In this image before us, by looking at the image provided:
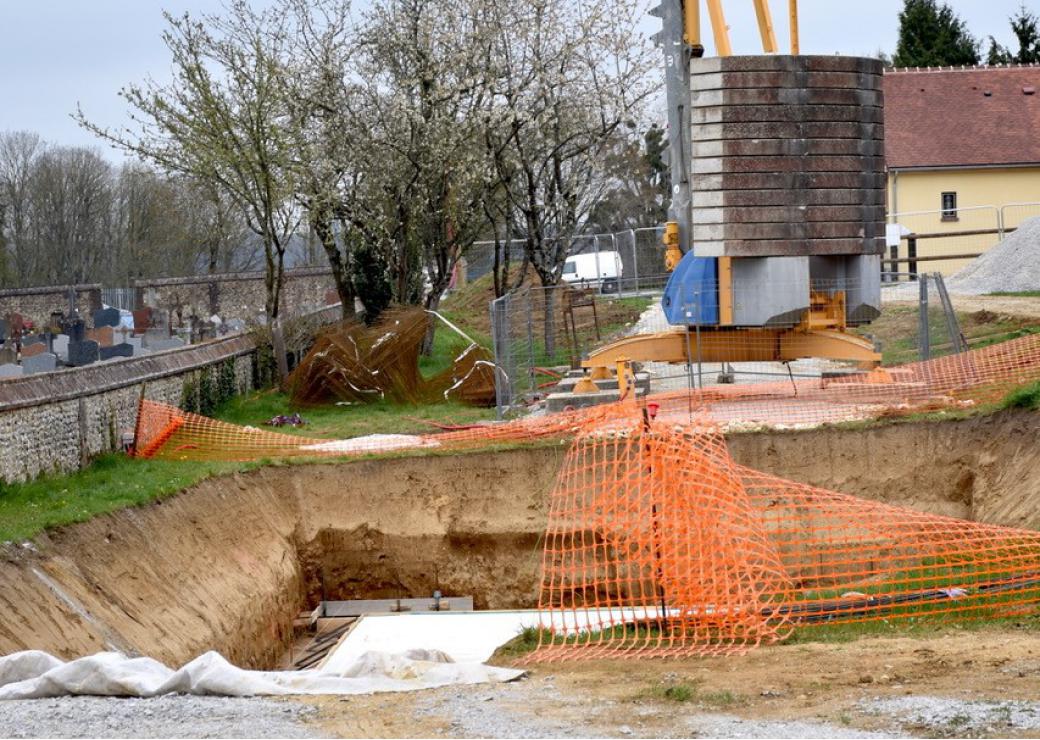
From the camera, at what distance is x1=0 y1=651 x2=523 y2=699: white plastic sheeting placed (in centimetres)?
990

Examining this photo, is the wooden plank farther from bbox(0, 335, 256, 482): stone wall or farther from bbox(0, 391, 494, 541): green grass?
bbox(0, 335, 256, 482): stone wall

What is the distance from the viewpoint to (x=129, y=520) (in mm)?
15492

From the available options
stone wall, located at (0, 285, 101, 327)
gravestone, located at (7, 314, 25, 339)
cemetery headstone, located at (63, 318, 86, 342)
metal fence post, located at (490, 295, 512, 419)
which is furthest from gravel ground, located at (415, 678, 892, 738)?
stone wall, located at (0, 285, 101, 327)

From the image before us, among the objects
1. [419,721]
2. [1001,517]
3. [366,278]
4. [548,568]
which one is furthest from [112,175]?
[419,721]

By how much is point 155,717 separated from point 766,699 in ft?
12.5

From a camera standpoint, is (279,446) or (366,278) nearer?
(279,446)

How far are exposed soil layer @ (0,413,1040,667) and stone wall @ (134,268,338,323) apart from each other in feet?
57.0

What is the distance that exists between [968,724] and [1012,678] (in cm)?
139

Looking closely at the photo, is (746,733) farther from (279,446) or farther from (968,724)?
(279,446)

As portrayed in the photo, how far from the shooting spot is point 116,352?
22625mm

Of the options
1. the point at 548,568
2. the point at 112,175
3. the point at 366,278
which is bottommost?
the point at 548,568

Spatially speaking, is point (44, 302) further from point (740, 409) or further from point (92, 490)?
point (740, 409)

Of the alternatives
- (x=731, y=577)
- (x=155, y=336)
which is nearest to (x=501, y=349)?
(x=155, y=336)

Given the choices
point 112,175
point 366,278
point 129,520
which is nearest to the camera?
point 129,520
